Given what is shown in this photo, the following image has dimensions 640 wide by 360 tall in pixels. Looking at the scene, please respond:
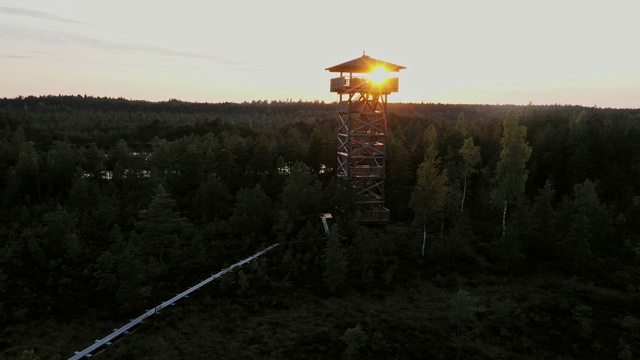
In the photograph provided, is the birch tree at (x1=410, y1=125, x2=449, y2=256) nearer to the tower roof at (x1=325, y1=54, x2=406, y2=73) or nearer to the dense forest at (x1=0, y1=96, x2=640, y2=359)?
the dense forest at (x1=0, y1=96, x2=640, y2=359)

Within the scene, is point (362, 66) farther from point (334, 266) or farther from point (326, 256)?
point (334, 266)

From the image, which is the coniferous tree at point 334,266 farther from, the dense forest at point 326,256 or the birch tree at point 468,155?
the birch tree at point 468,155

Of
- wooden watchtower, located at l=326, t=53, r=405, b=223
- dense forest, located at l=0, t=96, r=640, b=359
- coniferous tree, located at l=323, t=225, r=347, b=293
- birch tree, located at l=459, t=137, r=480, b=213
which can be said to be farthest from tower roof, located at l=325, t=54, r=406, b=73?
coniferous tree, located at l=323, t=225, r=347, b=293

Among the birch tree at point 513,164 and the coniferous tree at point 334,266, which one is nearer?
the coniferous tree at point 334,266

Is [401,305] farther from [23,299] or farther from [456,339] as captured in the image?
[23,299]

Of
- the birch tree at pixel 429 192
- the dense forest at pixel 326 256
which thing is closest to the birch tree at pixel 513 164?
the dense forest at pixel 326 256

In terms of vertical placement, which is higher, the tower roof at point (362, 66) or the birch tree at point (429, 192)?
the tower roof at point (362, 66)
